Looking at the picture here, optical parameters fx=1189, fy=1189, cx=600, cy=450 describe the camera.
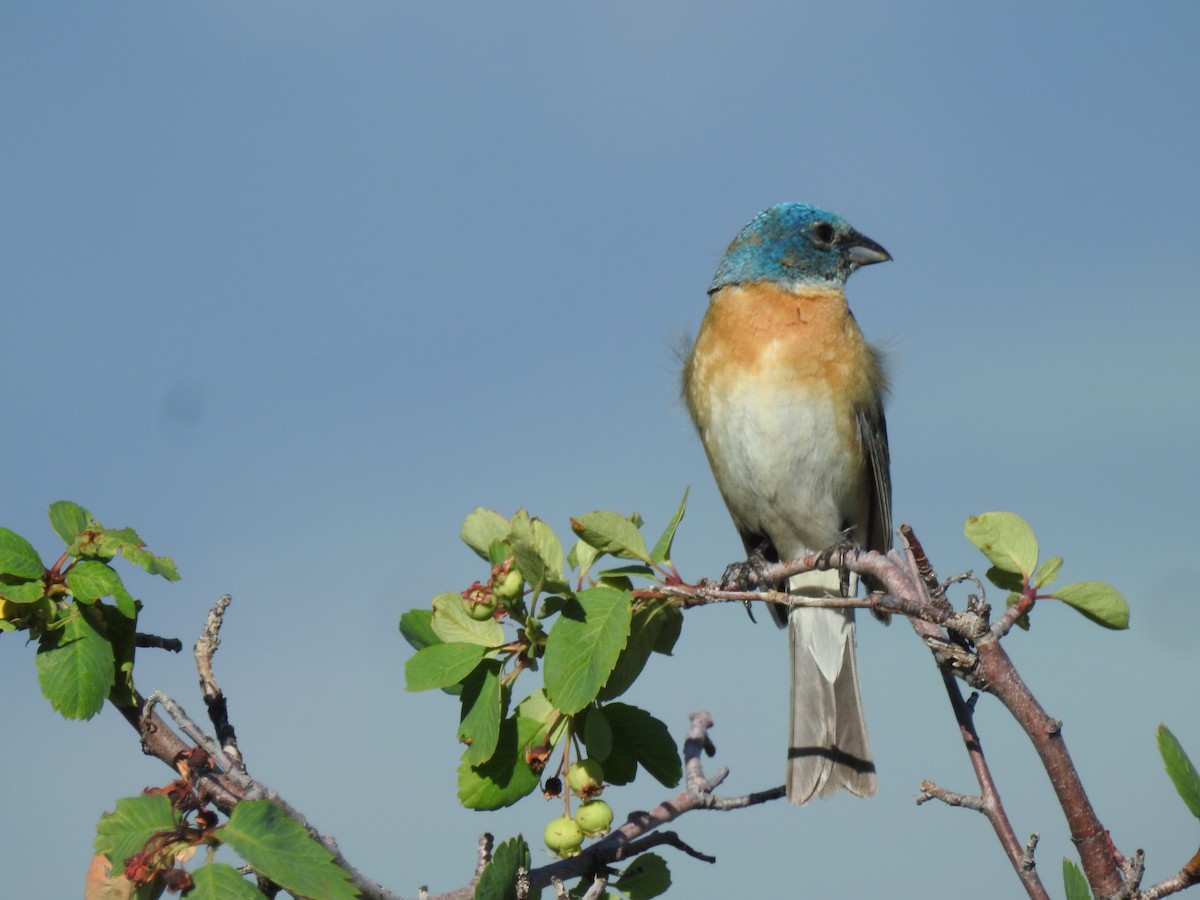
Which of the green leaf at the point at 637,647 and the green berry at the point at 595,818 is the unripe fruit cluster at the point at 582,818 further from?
the green leaf at the point at 637,647

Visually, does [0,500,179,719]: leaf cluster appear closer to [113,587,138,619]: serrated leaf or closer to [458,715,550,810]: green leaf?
[113,587,138,619]: serrated leaf

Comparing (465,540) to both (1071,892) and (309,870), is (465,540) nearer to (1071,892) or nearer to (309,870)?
(309,870)

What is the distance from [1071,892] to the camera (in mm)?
2447

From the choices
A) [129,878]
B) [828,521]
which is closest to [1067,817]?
[129,878]

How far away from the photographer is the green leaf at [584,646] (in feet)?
9.21

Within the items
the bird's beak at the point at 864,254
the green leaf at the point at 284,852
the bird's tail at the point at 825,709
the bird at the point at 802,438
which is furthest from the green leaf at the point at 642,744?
the bird's beak at the point at 864,254

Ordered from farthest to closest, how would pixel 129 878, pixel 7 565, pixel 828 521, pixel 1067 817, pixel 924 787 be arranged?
1. pixel 828 521
2. pixel 7 565
3. pixel 924 787
4. pixel 129 878
5. pixel 1067 817

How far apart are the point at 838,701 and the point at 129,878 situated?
3.71 meters

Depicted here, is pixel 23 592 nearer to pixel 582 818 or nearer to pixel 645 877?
pixel 582 818

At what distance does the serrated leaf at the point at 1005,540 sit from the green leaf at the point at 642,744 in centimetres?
96

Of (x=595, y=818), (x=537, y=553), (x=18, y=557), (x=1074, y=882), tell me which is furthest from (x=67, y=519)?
(x=1074, y=882)

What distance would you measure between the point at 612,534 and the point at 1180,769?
1.36 m

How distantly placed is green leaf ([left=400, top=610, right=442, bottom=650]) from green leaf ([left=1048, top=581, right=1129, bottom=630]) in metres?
1.52

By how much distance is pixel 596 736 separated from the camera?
10.1 ft
